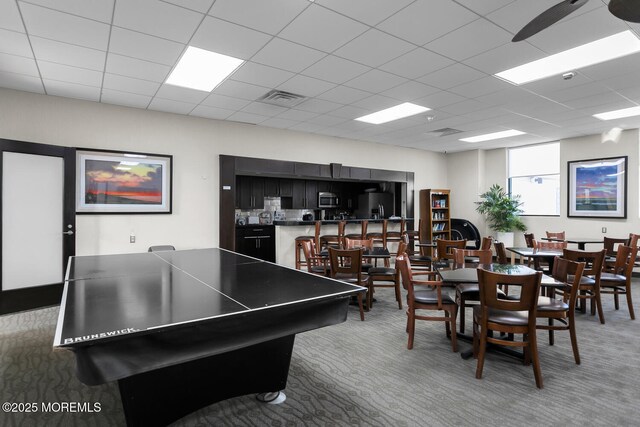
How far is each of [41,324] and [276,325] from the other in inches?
160

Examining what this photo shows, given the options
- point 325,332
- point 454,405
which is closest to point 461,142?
point 325,332

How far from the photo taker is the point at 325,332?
3.89 metres

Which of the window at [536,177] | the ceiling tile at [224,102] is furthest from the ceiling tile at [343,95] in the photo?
the window at [536,177]

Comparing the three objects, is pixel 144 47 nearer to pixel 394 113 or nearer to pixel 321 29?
pixel 321 29

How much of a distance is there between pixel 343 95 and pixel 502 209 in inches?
232

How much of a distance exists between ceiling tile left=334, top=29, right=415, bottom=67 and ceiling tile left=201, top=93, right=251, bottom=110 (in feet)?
7.09

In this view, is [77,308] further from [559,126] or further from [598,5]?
[559,126]

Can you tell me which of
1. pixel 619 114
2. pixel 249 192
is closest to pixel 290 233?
pixel 249 192

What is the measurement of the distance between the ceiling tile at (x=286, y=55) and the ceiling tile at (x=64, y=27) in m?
1.52

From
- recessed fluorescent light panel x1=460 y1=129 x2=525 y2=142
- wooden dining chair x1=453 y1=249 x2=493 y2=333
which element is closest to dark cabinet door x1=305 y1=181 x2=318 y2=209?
recessed fluorescent light panel x1=460 y1=129 x2=525 y2=142

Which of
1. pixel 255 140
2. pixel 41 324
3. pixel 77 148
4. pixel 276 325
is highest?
pixel 255 140

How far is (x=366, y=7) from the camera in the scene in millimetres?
2979

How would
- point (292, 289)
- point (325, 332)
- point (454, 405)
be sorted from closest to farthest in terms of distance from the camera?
point (292, 289) → point (454, 405) → point (325, 332)

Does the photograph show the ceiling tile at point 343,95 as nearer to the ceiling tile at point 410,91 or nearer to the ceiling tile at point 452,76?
the ceiling tile at point 410,91
